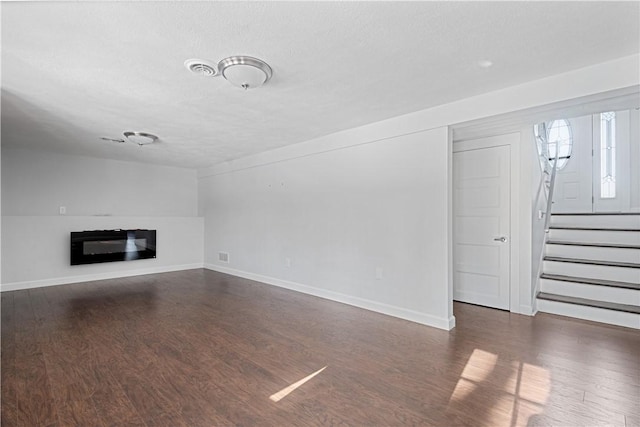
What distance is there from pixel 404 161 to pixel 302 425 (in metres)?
2.89

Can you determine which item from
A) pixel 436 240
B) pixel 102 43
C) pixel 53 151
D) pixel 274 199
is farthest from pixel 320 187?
pixel 53 151

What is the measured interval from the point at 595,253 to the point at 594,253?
0.01 metres

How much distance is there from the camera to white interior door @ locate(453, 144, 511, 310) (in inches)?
160

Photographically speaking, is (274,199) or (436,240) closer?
(436,240)

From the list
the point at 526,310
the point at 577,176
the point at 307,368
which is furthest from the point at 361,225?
the point at 577,176

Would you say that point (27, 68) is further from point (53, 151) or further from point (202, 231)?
point (202, 231)

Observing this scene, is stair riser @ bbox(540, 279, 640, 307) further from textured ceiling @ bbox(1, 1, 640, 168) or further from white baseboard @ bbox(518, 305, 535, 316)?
textured ceiling @ bbox(1, 1, 640, 168)

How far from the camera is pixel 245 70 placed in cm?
243

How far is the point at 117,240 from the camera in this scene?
6.25 metres

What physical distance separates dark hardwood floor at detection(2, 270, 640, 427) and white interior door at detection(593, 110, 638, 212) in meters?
3.19

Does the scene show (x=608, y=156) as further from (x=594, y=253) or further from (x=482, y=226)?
(x=482, y=226)

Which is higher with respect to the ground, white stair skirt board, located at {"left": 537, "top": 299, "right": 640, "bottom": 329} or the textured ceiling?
the textured ceiling

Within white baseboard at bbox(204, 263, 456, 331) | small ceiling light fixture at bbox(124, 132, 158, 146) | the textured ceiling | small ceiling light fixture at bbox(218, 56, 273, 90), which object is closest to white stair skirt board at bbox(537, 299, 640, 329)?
white baseboard at bbox(204, 263, 456, 331)

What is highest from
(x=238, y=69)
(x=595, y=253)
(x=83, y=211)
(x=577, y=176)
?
(x=238, y=69)
